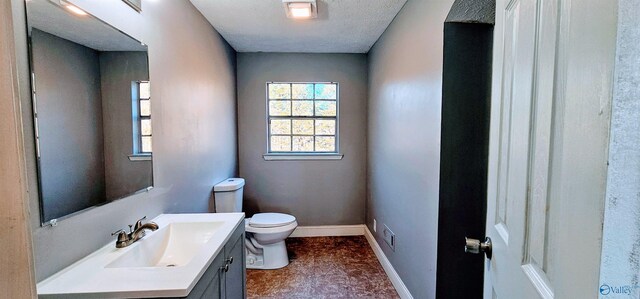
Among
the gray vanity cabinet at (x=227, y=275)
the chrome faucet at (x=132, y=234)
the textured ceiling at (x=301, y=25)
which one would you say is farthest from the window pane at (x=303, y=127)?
the chrome faucet at (x=132, y=234)

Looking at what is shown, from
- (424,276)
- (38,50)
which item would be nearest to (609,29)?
(38,50)

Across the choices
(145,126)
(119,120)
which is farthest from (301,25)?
(119,120)

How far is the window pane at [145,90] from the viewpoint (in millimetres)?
1486

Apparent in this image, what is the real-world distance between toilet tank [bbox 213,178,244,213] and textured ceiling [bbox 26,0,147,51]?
1.41 meters

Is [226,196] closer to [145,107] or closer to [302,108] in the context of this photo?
[145,107]

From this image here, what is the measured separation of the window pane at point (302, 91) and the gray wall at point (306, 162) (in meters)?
0.11

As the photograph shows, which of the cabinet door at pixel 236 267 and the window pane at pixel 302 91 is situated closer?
the cabinet door at pixel 236 267

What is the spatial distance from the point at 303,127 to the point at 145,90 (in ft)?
7.06

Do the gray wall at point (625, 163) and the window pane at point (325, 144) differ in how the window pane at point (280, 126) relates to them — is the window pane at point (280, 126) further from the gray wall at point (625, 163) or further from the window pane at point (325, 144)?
the gray wall at point (625, 163)

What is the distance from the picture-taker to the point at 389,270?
2529mm

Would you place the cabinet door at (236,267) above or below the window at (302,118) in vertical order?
below

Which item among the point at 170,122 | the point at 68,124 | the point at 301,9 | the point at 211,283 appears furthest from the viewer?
the point at 301,9

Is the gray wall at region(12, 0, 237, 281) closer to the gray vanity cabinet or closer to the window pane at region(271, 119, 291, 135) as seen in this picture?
the gray vanity cabinet

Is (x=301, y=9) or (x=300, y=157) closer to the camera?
(x=301, y=9)
